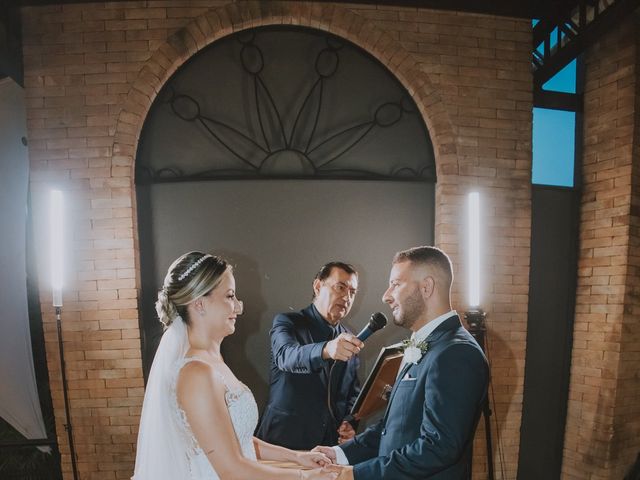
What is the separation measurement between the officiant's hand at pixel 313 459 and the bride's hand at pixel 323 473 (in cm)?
20

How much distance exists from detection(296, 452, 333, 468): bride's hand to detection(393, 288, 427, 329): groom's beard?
975 millimetres

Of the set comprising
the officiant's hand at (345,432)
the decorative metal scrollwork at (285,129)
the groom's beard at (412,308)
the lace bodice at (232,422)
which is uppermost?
the decorative metal scrollwork at (285,129)

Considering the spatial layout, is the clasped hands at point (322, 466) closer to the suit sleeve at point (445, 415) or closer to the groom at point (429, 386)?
the groom at point (429, 386)

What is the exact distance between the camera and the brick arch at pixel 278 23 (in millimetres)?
3422

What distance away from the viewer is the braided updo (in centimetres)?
195

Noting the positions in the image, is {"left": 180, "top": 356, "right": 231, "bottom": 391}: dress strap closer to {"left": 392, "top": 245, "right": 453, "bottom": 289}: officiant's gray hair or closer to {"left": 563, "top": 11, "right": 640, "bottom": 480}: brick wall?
{"left": 392, "top": 245, "right": 453, "bottom": 289}: officiant's gray hair

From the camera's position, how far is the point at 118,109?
3408 mm

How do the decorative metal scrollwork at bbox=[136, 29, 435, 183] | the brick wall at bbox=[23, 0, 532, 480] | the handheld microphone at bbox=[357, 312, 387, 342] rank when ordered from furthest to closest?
the decorative metal scrollwork at bbox=[136, 29, 435, 183] < the brick wall at bbox=[23, 0, 532, 480] < the handheld microphone at bbox=[357, 312, 387, 342]

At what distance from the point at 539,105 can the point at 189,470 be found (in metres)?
4.76

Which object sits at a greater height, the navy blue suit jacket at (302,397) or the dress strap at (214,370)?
the dress strap at (214,370)

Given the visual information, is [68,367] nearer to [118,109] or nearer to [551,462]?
[118,109]

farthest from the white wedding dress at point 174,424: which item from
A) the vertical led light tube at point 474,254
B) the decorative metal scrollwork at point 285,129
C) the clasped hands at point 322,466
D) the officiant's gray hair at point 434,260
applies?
the decorative metal scrollwork at point 285,129

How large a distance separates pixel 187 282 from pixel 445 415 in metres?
1.44

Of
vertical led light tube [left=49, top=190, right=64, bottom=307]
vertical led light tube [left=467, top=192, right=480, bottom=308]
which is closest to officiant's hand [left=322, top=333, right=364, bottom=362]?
vertical led light tube [left=467, top=192, right=480, bottom=308]
